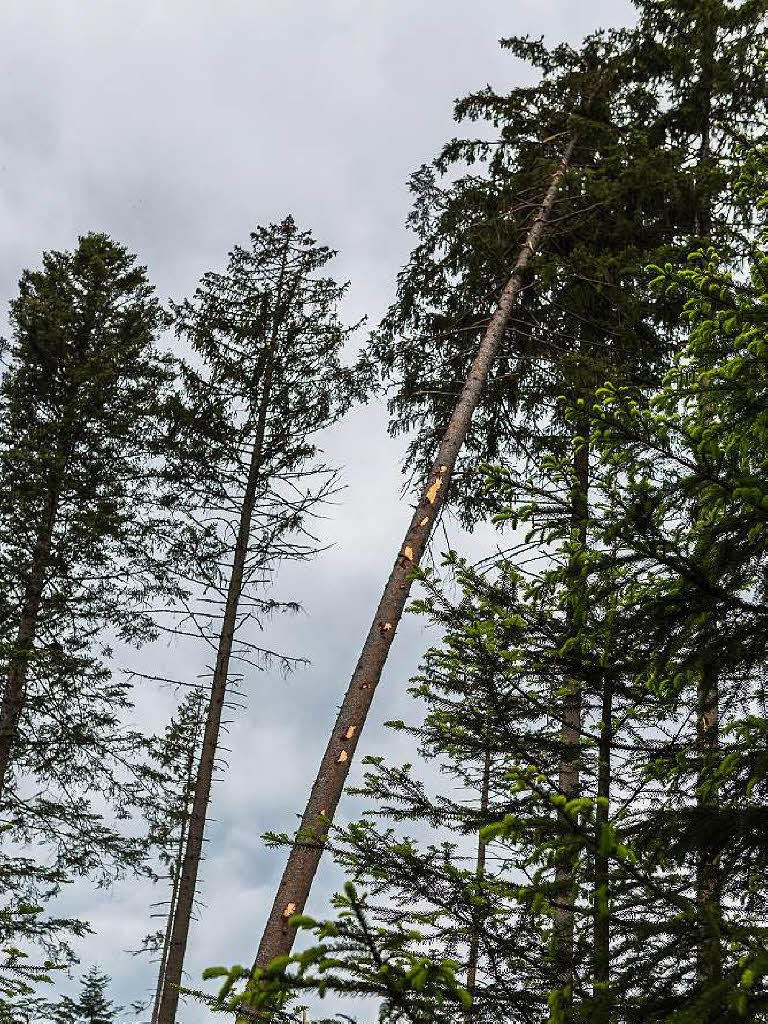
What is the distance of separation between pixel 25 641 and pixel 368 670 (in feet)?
25.9

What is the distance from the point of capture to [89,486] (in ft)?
51.1

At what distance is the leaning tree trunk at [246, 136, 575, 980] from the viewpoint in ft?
22.6

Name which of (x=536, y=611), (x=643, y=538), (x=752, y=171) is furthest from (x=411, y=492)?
(x=643, y=538)

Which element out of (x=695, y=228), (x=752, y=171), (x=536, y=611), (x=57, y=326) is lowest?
(x=536, y=611)

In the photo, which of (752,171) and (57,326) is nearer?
(752,171)

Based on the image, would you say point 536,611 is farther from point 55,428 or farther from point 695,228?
point 55,428

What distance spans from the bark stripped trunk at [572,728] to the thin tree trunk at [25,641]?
889cm

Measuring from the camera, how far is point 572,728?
641 centimetres

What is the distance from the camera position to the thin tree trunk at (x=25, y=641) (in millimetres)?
13234

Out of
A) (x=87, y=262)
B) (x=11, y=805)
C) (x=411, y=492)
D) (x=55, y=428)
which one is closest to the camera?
(x=411, y=492)

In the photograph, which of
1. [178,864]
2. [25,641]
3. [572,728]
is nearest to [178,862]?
[178,864]

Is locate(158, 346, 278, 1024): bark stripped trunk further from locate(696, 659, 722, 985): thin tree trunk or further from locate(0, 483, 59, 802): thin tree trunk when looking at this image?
locate(696, 659, 722, 985): thin tree trunk

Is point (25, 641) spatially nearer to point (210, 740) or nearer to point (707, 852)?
point (210, 740)

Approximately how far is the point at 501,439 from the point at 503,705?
709 centimetres
